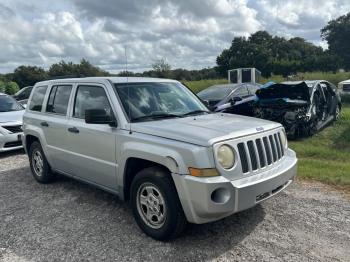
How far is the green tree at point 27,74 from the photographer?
2258 inches

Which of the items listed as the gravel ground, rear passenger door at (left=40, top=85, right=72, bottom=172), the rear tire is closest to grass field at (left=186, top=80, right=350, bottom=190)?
the gravel ground

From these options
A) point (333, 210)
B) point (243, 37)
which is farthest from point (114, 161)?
point (243, 37)

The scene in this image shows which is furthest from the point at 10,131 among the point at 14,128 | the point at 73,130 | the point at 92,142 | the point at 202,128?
the point at 202,128

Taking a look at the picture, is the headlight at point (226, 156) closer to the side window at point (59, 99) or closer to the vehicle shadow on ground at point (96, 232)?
the vehicle shadow on ground at point (96, 232)

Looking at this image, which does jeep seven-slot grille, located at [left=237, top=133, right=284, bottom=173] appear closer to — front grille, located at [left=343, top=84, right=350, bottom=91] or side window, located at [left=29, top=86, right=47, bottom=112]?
side window, located at [left=29, top=86, right=47, bottom=112]

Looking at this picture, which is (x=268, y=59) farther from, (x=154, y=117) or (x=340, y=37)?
(x=154, y=117)

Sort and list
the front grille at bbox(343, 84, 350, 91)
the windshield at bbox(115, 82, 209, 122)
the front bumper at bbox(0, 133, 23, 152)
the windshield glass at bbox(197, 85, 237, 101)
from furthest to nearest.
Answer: the front grille at bbox(343, 84, 350, 91) < the windshield glass at bbox(197, 85, 237, 101) < the front bumper at bbox(0, 133, 23, 152) < the windshield at bbox(115, 82, 209, 122)

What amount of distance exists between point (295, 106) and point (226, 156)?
23.1ft

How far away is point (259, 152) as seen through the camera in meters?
4.15

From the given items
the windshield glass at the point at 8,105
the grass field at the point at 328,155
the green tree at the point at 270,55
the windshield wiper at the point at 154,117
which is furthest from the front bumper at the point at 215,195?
the green tree at the point at 270,55

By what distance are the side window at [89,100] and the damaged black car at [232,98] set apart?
5442 millimetres

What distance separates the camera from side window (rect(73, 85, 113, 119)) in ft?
16.2

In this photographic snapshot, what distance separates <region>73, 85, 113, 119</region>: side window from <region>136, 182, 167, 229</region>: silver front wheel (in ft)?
3.71

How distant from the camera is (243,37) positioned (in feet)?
267
